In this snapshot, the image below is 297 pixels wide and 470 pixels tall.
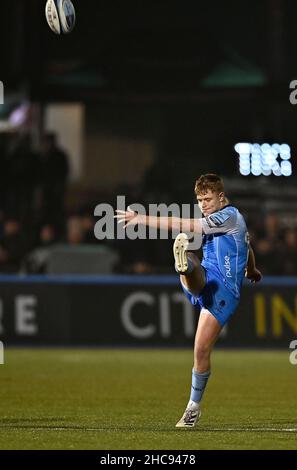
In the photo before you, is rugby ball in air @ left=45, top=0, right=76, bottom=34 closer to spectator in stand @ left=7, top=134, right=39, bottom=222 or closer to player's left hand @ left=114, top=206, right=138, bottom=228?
player's left hand @ left=114, top=206, right=138, bottom=228

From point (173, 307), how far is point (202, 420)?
368 inches

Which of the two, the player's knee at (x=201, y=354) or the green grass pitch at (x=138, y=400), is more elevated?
the player's knee at (x=201, y=354)

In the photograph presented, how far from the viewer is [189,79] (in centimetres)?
2548

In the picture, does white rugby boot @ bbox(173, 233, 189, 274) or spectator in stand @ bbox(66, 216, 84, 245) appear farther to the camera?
spectator in stand @ bbox(66, 216, 84, 245)

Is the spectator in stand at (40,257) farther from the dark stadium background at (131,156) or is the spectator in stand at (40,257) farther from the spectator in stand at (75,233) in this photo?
the spectator in stand at (75,233)

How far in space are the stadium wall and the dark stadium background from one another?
0.07ft

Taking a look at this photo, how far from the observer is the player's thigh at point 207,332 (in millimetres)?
9523

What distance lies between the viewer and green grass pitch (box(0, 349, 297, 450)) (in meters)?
8.73

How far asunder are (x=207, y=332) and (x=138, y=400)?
3023 mm

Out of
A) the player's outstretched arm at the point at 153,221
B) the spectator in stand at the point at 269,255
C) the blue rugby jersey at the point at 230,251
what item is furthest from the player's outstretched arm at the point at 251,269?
the spectator in stand at the point at 269,255

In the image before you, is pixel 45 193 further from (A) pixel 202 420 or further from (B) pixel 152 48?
(A) pixel 202 420

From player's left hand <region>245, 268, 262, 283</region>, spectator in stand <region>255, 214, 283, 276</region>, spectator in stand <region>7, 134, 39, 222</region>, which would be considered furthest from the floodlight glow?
player's left hand <region>245, 268, 262, 283</region>

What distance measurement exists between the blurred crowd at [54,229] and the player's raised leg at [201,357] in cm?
1109

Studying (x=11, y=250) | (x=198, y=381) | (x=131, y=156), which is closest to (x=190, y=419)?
Result: (x=198, y=381)
